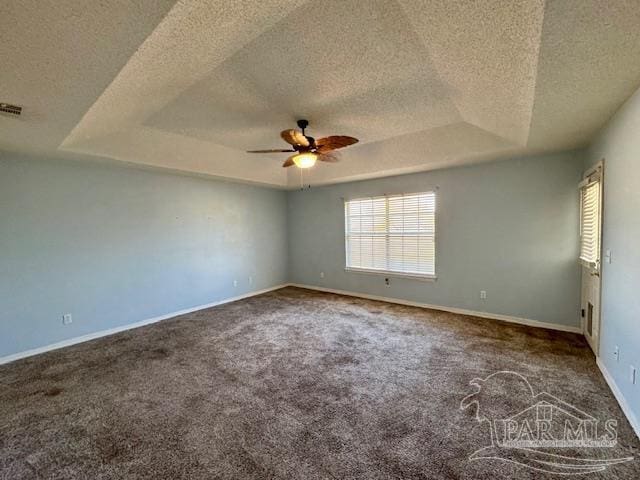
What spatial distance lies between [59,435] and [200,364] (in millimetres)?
1151

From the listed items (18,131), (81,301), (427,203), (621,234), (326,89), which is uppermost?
(326,89)

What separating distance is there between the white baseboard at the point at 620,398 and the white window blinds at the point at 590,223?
3.27 ft

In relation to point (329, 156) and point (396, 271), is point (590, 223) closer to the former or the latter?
point (396, 271)

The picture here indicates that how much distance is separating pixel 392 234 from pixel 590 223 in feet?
8.83

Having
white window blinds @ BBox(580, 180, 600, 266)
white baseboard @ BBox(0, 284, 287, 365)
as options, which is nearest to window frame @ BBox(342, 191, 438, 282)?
white window blinds @ BBox(580, 180, 600, 266)

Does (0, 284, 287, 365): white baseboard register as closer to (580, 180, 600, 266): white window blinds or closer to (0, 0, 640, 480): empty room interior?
(0, 0, 640, 480): empty room interior

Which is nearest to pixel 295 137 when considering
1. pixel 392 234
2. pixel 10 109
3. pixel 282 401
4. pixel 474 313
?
pixel 10 109

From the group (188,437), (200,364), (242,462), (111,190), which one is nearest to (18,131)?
(111,190)

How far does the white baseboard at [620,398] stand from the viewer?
6.09 feet

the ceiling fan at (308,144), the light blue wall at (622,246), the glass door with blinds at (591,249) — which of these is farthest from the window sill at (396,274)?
the ceiling fan at (308,144)

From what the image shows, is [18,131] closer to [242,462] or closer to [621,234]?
[242,462]

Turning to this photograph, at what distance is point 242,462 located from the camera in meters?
1.69

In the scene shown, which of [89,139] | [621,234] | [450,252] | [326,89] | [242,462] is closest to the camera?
[242,462]

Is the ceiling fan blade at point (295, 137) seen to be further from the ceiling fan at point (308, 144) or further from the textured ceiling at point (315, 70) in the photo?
the textured ceiling at point (315, 70)
